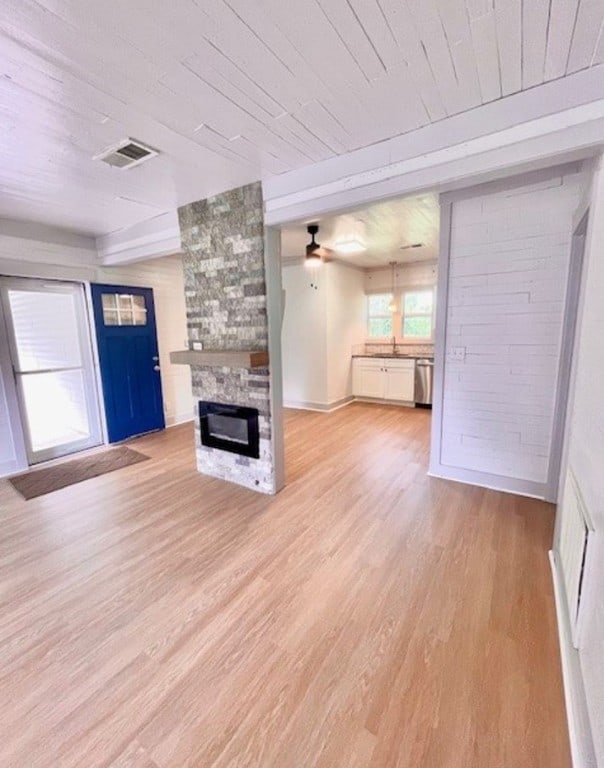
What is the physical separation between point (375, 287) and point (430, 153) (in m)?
4.71

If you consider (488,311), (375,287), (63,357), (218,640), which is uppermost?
(375,287)

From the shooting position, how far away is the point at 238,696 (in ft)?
4.49

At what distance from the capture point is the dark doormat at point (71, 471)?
10.7ft

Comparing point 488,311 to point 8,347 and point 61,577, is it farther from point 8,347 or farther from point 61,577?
point 8,347

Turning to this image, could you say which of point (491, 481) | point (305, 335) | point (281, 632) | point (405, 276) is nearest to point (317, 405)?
point (305, 335)

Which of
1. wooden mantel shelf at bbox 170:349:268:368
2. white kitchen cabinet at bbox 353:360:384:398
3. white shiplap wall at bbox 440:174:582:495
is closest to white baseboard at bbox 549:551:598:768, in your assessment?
white shiplap wall at bbox 440:174:582:495

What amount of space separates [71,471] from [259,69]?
3.92 meters

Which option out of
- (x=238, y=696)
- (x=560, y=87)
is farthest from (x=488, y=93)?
(x=238, y=696)

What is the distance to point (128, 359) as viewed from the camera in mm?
4551

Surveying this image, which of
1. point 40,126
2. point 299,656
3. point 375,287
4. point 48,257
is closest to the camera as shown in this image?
point 299,656

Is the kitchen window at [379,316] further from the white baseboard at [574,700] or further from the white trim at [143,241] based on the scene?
the white baseboard at [574,700]

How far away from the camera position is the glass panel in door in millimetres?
3648

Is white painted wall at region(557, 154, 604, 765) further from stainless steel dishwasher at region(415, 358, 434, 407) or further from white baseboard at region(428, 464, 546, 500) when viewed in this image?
stainless steel dishwasher at region(415, 358, 434, 407)

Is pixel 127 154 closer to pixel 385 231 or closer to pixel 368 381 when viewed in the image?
pixel 385 231
